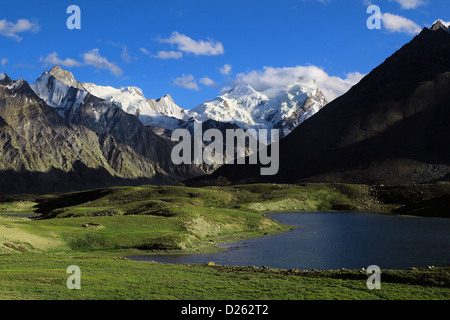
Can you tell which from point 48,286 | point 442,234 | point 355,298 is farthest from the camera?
point 442,234

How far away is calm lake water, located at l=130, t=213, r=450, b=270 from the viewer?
68625 millimetres

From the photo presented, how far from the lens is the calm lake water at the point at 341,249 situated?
2702 inches

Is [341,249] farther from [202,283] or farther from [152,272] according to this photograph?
[202,283]

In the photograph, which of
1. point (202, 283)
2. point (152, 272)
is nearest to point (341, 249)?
point (152, 272)

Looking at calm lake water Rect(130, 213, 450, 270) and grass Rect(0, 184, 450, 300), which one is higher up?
grass Rect(0, 184, 450, 300)

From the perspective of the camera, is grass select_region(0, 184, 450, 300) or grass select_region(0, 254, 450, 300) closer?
grass select_region(0, 254, 450, 300)

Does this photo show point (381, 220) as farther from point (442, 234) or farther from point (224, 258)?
point (224, 258)

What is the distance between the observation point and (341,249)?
274 feet

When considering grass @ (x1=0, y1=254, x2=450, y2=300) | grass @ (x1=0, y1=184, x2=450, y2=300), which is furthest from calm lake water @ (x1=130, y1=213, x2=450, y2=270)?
grass @ (x1=0, y1=254, x2=450, y2=300)

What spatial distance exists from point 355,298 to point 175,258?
131 feet

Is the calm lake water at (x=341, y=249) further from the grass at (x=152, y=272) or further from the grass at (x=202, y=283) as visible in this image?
the grass at (x=202, y=283)

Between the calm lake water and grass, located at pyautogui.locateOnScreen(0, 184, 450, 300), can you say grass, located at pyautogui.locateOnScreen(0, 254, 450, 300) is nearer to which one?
grass, located at pyautogui.locateOnScreen(0, 184, 450, 300)
